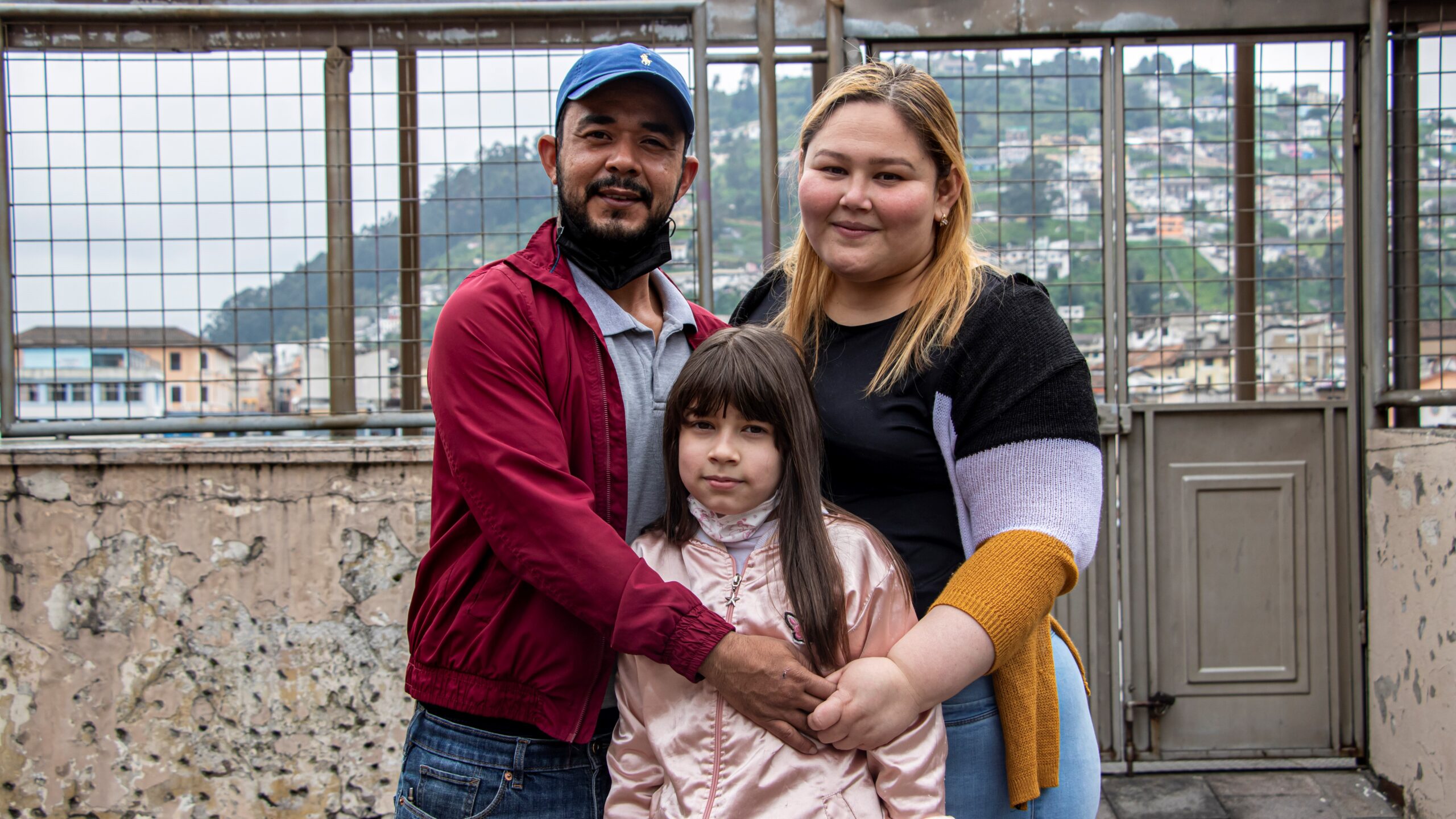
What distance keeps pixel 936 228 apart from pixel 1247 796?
2.84 meters

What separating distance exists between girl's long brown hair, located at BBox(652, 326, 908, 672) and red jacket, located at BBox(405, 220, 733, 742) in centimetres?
12

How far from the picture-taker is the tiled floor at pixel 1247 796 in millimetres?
3293

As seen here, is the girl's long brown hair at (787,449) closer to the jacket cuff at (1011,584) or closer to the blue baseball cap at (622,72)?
the jacket cuff at (1011,584)

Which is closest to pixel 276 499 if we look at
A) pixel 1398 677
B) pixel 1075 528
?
pixel 1075 528

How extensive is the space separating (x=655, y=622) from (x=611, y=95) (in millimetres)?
950

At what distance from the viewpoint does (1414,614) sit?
10.6ft

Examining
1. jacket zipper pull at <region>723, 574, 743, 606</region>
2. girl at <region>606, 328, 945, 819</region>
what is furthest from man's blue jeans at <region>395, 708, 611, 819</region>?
jacket zipper pull at <region>723, 574, 743, 606</region>

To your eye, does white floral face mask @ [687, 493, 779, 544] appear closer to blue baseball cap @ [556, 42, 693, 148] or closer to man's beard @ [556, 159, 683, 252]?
man's beard @ [556, 159, 683, 252]

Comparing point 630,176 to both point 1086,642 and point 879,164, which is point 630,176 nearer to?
point 879,164

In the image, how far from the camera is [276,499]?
9.84 ft

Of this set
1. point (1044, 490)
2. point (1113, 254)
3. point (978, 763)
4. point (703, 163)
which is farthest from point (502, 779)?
point (1113, 254)

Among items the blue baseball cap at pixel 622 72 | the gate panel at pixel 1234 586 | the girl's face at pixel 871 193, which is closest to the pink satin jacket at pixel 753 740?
the girl's face at pixel 871 193

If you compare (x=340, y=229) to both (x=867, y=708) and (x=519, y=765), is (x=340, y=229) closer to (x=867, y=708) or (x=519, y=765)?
(x=519, y=765)

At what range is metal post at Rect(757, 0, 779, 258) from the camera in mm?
3182
